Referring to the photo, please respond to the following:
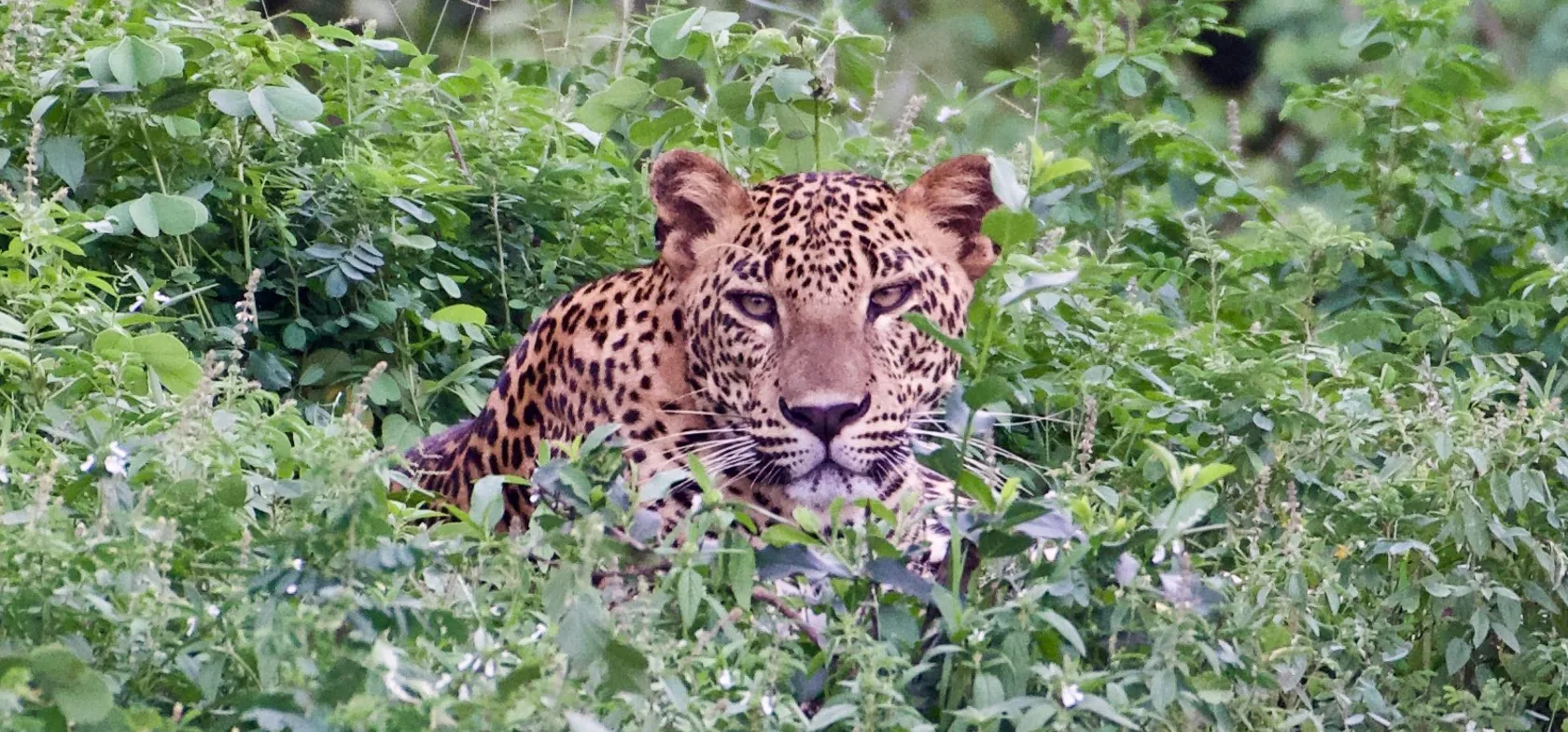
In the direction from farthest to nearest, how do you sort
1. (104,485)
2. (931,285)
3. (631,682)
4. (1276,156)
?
1. (1276,156)
2. (931,285)
3. (104,485)
4. (631,682)

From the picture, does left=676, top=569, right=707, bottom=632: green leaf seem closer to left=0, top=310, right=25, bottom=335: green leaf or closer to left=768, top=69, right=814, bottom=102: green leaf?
left=0, top=310, right=25, bottom=335: green leaf

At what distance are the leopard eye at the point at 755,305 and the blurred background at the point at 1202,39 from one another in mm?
4509

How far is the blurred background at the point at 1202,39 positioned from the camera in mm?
10914

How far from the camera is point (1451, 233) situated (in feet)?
21.8

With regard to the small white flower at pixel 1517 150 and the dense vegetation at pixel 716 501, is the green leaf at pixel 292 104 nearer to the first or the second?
the dense vegetation at pixel 716 501

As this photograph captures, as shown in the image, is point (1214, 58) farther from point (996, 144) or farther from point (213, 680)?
point (213, 680)

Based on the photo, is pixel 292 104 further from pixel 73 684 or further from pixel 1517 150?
pixel 1517 150

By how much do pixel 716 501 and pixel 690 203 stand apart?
156 cm

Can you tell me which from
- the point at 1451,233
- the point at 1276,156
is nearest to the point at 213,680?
the point at 1451,233

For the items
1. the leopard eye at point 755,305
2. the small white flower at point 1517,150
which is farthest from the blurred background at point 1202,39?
the leopard eye at point 755,305

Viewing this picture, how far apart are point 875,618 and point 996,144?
7.43 metres

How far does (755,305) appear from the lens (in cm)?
463

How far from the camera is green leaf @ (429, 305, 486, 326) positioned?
5.74m

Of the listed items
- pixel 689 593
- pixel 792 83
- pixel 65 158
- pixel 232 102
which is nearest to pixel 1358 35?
pixel 792 83
